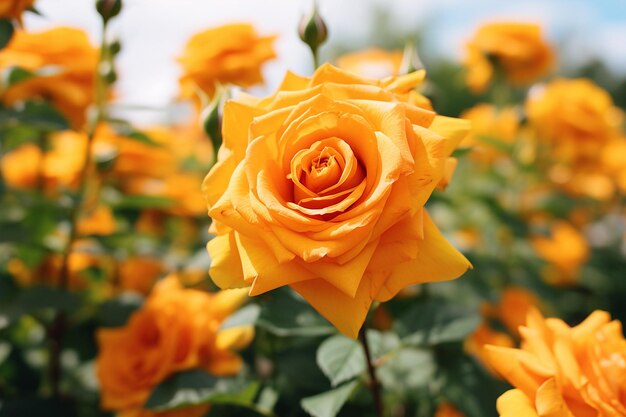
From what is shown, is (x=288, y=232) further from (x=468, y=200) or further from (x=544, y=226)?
(x=544, y=226)

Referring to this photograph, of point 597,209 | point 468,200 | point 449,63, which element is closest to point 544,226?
point 468,200

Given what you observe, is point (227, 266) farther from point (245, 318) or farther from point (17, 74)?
point (17, 74)

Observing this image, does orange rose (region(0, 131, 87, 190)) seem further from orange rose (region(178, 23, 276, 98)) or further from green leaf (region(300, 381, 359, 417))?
green leaf (region(300, 381, 359, 417))

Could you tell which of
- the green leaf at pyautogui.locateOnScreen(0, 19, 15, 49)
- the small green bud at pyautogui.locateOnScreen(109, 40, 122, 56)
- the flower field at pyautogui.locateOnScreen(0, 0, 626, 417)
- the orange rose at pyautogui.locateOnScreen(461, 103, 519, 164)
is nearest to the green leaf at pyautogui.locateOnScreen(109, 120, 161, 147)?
the flower field at pyautogui.locateOnScreen(0, 0, 626, 417)

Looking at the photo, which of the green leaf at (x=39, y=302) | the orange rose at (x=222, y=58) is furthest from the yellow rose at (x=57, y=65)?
the green leaf at (x=39, y=302)

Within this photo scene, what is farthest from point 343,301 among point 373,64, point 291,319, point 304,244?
point 373,64

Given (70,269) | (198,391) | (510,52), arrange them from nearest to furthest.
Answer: (198,391) → (70,269) → (510,52)
